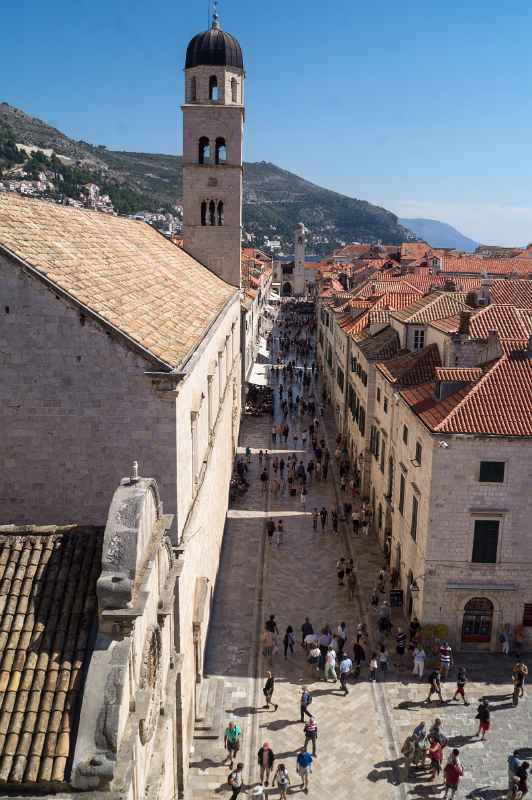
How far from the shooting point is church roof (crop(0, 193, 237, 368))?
14.4 metres

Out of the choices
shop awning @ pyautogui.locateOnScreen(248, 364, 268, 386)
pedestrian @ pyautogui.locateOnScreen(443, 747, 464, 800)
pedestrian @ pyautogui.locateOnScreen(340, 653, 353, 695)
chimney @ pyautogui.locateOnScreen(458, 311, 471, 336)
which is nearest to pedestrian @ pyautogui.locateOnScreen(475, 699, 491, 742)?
pedestrian @ pyautogui.locateOnScreen(443, 747, 464, 800)

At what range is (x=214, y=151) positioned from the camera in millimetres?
38688

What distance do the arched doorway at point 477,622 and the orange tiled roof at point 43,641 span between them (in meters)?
16.4

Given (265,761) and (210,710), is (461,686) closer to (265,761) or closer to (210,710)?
(265,761)

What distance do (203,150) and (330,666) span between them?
29315 millimetres

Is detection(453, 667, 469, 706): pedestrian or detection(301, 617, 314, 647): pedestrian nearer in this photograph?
detection(453, 667, 469, 706): pedestrian

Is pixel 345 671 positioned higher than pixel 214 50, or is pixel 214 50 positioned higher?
pixel 214 50

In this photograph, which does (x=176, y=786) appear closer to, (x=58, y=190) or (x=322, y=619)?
(x=322, y=619)

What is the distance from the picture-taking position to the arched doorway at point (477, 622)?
23125 millimetres

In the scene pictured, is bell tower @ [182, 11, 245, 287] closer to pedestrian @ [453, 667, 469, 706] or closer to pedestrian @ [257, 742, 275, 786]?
pedestrian @ [453, 667, 469, 706]

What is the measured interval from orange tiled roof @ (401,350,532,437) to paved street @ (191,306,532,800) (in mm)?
7809

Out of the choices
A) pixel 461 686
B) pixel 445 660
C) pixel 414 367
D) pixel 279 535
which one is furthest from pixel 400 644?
pixel 414 367

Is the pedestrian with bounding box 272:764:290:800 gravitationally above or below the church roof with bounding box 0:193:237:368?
below

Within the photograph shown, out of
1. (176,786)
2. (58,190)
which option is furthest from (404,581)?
(58,190)
